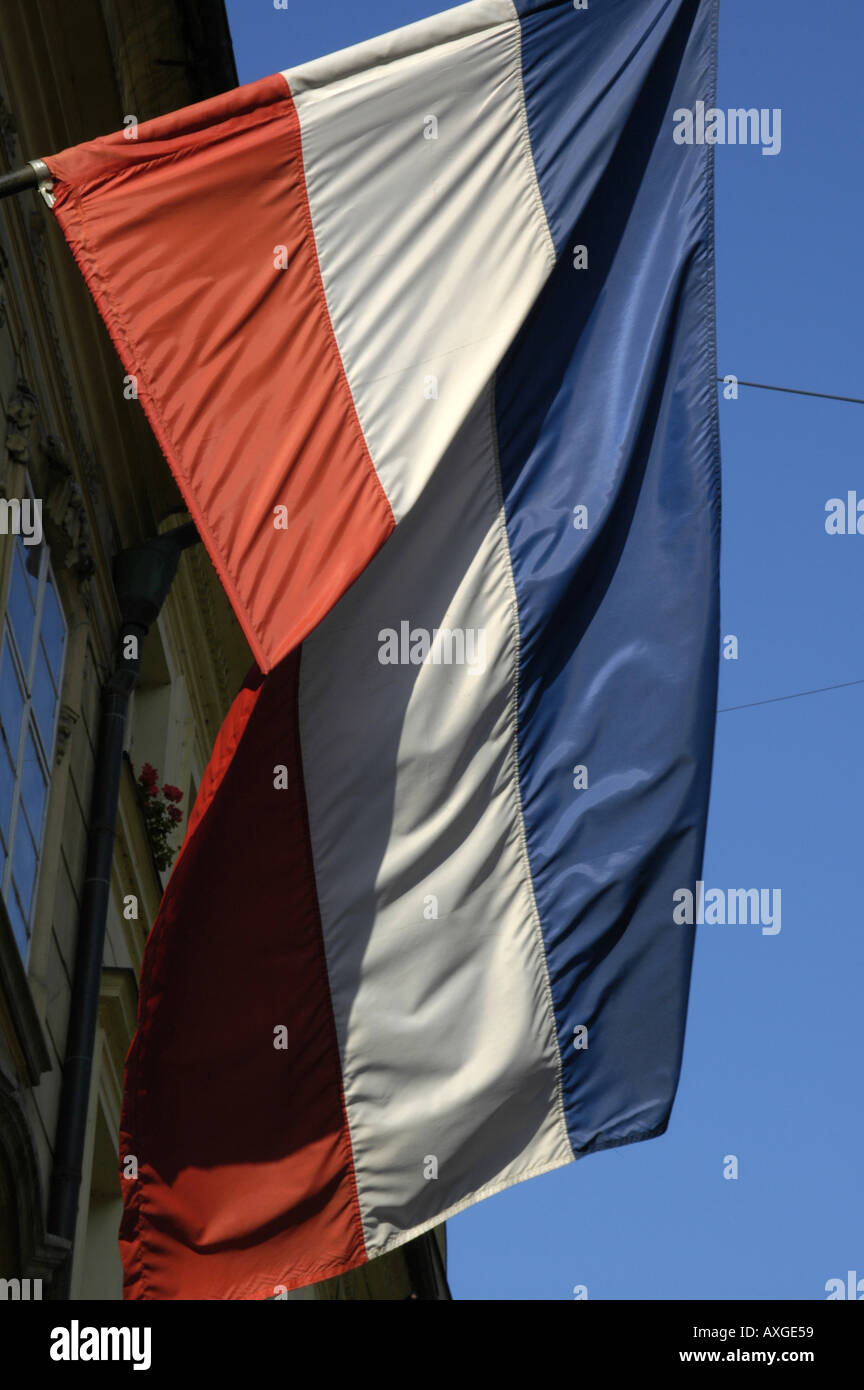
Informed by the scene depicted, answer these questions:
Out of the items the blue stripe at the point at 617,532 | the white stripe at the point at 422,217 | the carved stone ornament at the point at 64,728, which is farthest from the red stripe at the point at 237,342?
the carved stone ornament at the point at 64,728

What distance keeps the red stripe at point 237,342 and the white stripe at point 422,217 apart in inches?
4.8

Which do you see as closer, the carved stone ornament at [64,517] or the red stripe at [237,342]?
the red stripe at [237,342]

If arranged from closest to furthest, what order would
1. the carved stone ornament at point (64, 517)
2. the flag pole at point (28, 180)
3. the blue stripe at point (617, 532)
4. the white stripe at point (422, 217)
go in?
1. the flag pole at point (28, 180)
2. the blue stripe at point (617, 532)
3. the white stripe at point (422, 217)
4. the carved stone ornament at point (64, 517)

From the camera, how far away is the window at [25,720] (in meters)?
9.72

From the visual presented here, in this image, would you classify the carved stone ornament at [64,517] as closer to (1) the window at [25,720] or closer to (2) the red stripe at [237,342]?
(1) the window at [25,720]

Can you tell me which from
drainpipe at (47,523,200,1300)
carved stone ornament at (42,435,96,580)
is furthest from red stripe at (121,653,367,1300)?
carved stone ornament at (42,435,96,580)

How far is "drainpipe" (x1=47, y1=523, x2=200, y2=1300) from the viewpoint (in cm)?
993

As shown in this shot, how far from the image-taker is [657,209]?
29.8ft

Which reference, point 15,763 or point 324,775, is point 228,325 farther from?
point 15,763

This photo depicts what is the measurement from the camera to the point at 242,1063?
783 centimetres

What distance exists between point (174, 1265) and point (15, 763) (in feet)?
9.94

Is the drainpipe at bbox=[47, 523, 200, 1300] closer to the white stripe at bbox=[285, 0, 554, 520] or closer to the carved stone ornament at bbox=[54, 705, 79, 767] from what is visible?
the carved stone ornament at bbox=[54, 705, 79, 767]

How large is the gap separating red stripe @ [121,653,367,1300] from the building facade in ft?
3.64

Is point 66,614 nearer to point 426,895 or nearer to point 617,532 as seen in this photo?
point 617,532
